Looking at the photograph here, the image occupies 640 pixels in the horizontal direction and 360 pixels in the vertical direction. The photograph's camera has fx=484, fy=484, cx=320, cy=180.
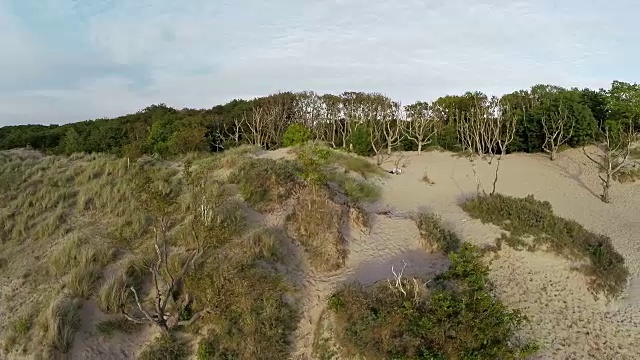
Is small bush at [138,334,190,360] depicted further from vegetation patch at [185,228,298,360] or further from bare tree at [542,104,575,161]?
bare tree at [542,104,575,161]

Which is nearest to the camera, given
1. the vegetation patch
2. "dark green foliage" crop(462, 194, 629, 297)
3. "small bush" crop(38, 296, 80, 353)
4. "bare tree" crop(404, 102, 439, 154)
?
"small bush" crop(38, 296, 80, 353)

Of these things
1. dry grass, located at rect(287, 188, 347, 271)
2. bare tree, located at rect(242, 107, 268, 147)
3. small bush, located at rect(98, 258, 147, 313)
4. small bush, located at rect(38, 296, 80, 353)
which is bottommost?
small bush, located at rect(38, 296, 80, 353)

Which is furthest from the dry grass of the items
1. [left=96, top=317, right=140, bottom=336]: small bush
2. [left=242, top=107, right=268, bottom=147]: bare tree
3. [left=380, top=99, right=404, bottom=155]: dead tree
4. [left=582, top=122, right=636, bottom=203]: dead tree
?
[left=242, top=107, right=268, bottom=147]: bare tree

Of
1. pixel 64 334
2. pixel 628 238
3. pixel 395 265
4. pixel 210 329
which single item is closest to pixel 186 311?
pixel 210 329

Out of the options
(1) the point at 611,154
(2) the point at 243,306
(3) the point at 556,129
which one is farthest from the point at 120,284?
(3) the point at 556,129

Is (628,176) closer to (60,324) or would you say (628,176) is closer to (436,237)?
(436,237)

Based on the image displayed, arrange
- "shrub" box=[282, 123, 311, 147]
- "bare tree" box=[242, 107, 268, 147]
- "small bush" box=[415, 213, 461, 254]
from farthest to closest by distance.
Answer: "bare tree" box=[242, 107, 268, 147], "shrub" box=[282, 123, 311, 147], "small bush" box=[415, 213, 461, 254]

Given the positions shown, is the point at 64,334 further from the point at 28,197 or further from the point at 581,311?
the point at 581,311
